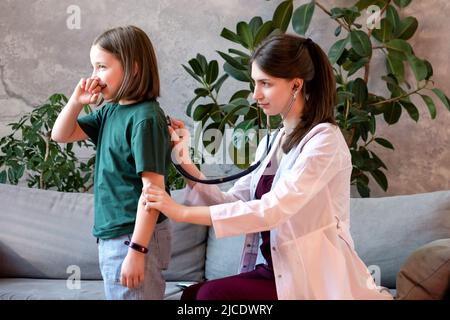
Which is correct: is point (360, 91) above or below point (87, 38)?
below

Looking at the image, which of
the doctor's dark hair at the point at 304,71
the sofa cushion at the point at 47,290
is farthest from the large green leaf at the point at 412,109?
the sofa cushion at the point at 47,290

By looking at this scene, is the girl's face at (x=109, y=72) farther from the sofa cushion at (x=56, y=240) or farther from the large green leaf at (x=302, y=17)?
the large green leaf at (x=302, y=17)

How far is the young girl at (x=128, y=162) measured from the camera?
1614mm

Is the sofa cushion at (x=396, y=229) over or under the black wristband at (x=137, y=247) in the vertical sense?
under

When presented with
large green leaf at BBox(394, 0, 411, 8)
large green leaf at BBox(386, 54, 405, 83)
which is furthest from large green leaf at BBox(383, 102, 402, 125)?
large green leaf at BBox(394, 0, 411, 8)

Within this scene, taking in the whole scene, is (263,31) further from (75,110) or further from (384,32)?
(75,110)

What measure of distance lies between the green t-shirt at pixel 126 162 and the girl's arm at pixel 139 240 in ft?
0.13

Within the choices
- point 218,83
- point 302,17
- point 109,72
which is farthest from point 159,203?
point 302,17

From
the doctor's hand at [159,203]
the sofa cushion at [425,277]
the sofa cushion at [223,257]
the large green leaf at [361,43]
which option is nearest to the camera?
the doctor's hand at [159,203]

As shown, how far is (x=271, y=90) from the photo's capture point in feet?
5.77

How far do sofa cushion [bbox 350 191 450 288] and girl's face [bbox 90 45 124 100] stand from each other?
125cm

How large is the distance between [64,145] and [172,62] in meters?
0.69

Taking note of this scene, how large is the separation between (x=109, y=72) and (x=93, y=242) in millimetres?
1299
